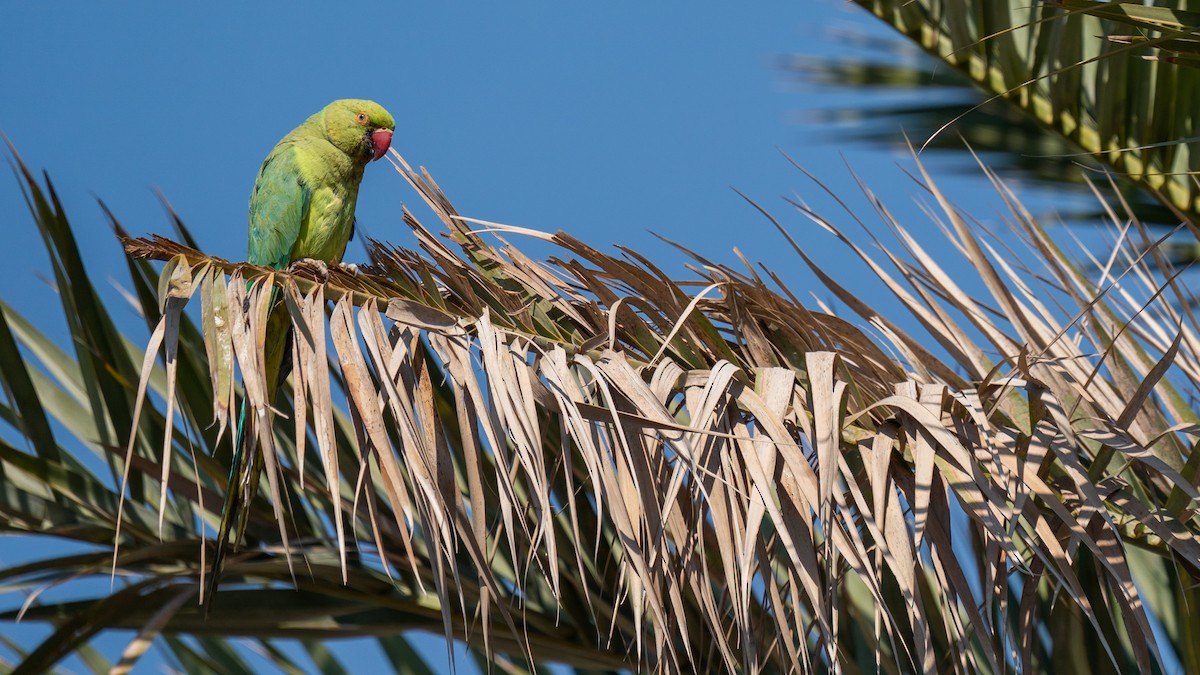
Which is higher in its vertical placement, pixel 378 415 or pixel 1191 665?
pixel 378 415

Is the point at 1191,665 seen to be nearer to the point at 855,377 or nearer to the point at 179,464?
the point at 855,377

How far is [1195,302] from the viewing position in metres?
1.97

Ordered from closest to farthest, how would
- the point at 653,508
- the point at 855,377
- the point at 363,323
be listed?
1. the point at 653,508
2. the point at 363,323
3. the point at 855,377

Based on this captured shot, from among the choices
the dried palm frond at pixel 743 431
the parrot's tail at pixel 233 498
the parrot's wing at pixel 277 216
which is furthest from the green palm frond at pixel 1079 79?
the parrot's tail at pixel 233 498

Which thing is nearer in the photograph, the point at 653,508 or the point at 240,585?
the point at 653,508

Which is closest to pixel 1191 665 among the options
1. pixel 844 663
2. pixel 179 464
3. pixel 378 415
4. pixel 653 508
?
pixel 844 663

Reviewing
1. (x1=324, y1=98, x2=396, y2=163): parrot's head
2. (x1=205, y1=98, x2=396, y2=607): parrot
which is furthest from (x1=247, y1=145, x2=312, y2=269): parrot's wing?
(x1=324, y1=98, x2=396, y2=163): parrot's head

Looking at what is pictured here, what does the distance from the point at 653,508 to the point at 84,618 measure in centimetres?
129

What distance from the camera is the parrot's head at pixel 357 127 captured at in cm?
313

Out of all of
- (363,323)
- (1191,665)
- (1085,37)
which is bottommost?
(1191,665)

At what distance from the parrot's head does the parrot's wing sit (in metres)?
0.23

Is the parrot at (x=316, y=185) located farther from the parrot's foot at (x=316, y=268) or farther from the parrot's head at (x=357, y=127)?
the parrot's foot at (x=316, y=268)

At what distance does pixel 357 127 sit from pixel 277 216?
42cm

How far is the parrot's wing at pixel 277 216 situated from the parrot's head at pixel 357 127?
226 millimetres
